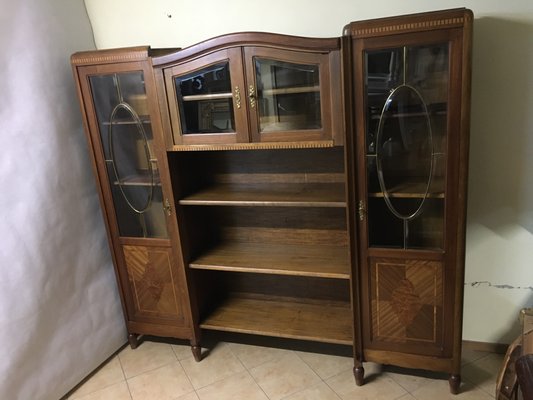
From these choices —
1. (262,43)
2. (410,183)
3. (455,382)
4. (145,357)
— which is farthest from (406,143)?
(145,357)

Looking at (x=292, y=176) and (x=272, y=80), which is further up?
(x=272, y=80)

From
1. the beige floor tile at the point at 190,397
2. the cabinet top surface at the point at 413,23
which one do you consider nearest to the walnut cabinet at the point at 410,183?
the cabinet top surface at the point at 413,23

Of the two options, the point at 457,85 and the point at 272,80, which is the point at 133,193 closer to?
the point at 272,80

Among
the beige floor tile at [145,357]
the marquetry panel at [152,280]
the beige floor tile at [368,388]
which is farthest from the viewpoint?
the beige floor tile at [145,357]

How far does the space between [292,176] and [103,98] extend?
103cm

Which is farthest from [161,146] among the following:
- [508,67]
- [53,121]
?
[508,67]

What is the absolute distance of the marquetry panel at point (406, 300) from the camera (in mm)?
1837

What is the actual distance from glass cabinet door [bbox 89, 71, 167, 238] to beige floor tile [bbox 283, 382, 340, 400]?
3.44 ft

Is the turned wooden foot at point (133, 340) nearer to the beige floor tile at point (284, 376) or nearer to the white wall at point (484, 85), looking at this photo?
the beige floor tile at point (284, 376)

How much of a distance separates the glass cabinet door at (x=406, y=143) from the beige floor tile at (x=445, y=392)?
2.38ft

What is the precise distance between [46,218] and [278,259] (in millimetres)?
1165

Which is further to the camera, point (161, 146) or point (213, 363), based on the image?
point (213, 363)

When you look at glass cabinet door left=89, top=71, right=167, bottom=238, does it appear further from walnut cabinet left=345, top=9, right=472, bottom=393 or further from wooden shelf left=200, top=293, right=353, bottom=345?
walnut cabinet left=345, top=9, right=472, bottom=393

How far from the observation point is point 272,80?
181 centimetres
